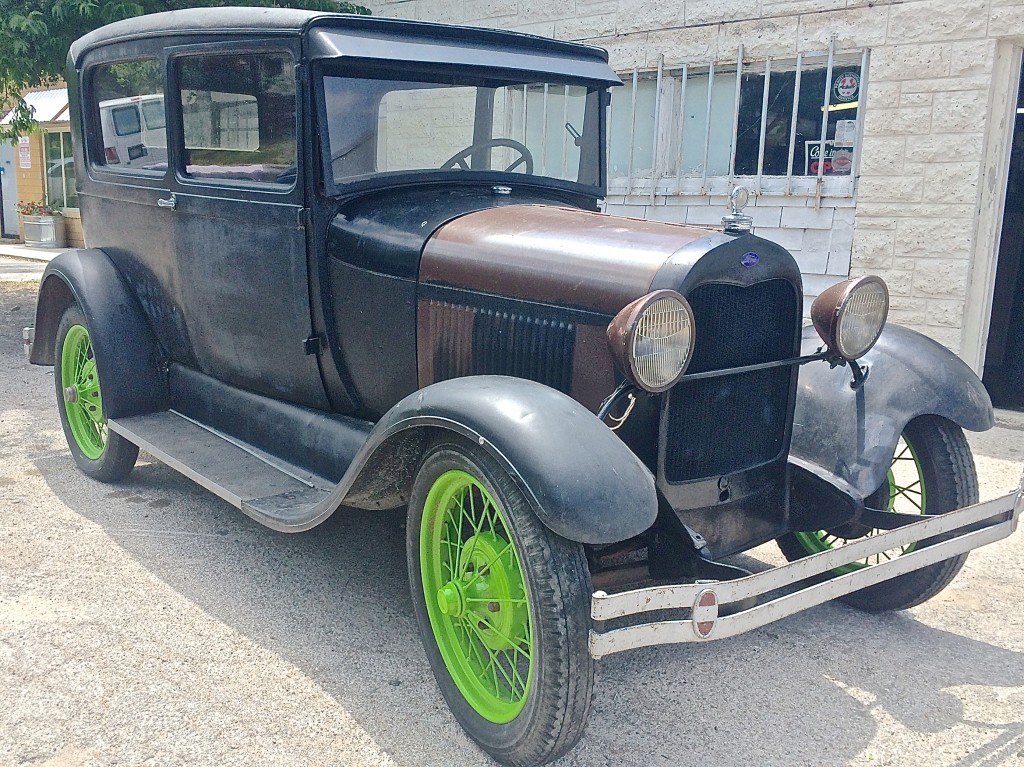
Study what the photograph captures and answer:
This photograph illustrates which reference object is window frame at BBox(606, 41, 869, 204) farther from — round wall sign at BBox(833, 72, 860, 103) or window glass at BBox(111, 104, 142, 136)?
window glass at BBox(111, 104, 142, 136)

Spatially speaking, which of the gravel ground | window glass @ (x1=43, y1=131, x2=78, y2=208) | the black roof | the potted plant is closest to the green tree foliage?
the black roof

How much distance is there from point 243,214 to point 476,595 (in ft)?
5.70

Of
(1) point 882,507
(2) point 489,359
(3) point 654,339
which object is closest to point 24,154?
(2) point 489,359

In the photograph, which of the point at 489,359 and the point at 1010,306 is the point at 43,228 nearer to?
the point at 1010,306

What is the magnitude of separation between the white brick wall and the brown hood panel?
11.9 ft

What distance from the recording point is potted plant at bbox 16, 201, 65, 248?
632 inches

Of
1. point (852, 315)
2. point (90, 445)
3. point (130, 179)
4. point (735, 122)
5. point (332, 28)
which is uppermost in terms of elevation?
point (332, 28)

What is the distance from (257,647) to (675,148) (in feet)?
17.1

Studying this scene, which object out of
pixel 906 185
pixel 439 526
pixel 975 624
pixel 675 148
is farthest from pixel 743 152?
pixel 439 526

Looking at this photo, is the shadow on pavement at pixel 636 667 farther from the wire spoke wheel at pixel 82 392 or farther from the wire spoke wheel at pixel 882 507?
the wire spoke wheel at pixel 82 392

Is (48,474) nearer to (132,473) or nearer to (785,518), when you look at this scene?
(132,473)

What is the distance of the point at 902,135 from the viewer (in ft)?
19.1

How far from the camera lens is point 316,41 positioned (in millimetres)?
3000

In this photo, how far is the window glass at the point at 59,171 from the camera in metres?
16.6
